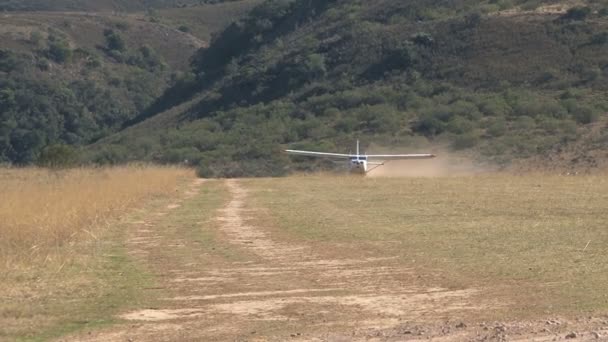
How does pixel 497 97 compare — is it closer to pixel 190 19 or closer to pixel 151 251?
pixel 151 251

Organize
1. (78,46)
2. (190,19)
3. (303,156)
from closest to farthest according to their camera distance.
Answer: (303,156), (78,46), (190,19)

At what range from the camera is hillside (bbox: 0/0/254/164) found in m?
77.3

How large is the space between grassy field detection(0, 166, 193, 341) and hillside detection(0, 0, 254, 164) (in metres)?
48.3

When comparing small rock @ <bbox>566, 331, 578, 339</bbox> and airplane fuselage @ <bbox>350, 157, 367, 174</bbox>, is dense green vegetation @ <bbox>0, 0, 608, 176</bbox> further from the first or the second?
small rock @ <bbox>566, 331, 578, 339</bbox>

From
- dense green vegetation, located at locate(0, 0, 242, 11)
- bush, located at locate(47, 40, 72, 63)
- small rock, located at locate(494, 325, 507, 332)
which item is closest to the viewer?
small rock, located at locate(494, 325, 507, 332)

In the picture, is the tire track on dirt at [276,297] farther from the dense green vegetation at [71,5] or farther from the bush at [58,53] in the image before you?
the dense green vegetation at [71,5]

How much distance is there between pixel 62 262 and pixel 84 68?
87265 mm

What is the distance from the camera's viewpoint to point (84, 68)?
98.1m

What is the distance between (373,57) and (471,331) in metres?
60.8

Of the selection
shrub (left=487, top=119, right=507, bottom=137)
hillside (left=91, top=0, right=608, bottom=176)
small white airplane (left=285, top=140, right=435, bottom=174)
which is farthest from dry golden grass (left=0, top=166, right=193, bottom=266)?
shrub (left=487, top=119, right=507, bottom=137)

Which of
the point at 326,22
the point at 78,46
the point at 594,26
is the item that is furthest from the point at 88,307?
the point at 78,46

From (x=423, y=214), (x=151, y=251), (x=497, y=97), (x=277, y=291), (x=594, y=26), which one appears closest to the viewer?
(x=277, y=291)

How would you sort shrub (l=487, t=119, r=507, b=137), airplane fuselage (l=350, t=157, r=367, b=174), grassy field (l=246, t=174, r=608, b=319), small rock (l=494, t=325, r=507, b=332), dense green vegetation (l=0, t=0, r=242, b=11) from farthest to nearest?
dense green vegetation (l=0, t=0, r=242, b=11) < shrub (l=487, t=119, r=507, b=137) < airplane fuselage (l=350, t=157, r=367, b=174) < grassy field (l=246, t=174, r=608, b=319) < small rock (l=494, t=325, r=507, b=332)

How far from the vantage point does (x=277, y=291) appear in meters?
10.9
